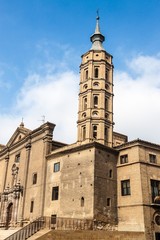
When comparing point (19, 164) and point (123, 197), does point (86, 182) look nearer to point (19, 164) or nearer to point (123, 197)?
point (123, 197)

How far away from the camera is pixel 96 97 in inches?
1625

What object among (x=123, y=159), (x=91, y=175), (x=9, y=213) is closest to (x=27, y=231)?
(x=91, y=175)

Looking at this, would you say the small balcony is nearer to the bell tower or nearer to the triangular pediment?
the bell tower

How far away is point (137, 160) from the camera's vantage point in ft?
115

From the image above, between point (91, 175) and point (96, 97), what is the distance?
478 inches

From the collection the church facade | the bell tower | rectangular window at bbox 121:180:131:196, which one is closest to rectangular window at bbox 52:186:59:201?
the church facade

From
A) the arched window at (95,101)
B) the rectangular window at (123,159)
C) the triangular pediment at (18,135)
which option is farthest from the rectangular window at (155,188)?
the triangular pediment at (18,135)

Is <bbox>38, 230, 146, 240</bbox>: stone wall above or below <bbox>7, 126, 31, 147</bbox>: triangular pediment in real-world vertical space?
below

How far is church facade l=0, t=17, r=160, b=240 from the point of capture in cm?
3312

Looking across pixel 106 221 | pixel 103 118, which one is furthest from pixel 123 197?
pixel 103 118

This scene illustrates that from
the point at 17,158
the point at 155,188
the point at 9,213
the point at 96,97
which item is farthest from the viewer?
the point at 17,158

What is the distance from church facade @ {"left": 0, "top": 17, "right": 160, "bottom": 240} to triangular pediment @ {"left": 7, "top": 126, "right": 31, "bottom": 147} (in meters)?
2.09

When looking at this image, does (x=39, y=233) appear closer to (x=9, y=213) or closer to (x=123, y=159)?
(x=123, y=159)

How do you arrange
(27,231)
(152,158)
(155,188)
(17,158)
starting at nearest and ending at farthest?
(27,231)
(155,188)
(152,158)
(17,158)
